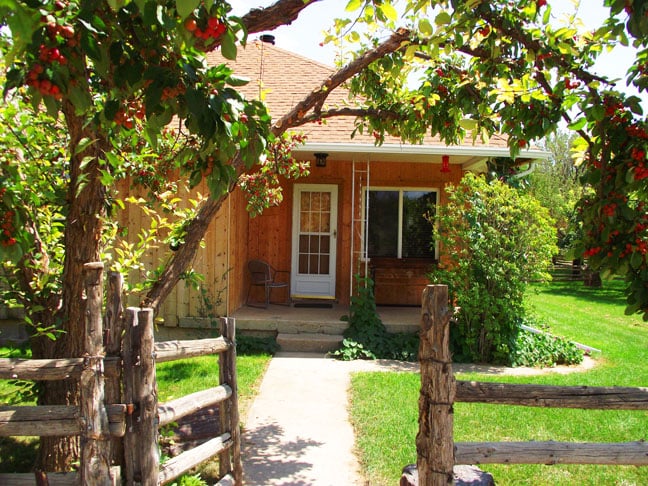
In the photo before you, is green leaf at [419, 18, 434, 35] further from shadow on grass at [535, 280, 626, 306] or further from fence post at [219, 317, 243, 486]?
shadow on grass at [535, 280, 626, 306]

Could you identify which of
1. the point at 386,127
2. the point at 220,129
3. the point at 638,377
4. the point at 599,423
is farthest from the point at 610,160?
the point at 638,377

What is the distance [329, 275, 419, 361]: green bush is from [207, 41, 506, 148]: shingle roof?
2.74 m

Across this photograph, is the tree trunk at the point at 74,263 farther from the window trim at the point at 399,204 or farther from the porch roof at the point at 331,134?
the window trim at the point at 399,204

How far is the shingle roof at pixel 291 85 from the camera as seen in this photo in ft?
30.4

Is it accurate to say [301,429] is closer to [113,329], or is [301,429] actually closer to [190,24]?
[113,329]

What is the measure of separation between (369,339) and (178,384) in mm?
3114

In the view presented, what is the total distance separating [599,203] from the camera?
2.74 metres

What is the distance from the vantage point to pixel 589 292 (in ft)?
62.0

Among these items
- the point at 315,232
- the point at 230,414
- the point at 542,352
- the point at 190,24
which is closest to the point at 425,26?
the point at 190,24

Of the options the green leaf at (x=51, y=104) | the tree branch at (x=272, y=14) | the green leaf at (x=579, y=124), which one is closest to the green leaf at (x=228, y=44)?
the green leaf at (x=51, y=104)

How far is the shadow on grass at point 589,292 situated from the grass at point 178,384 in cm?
1173

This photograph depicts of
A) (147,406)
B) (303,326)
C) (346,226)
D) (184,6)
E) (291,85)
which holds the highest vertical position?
(291,85)

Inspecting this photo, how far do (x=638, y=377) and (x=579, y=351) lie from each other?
42.2 inches

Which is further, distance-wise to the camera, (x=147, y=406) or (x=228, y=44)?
(x=147, y=406)
